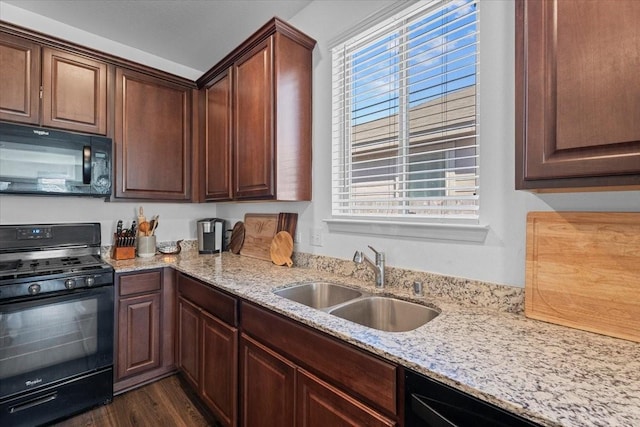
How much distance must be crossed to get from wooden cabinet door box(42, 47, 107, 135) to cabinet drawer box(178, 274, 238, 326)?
131 centimetres

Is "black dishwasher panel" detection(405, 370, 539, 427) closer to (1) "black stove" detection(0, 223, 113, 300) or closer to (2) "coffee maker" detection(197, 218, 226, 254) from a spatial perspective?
(1) "black stove" detection(0, 223, 113, 300)

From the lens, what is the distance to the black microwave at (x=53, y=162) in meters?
1.85

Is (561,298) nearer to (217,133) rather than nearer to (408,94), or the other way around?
(408,94)

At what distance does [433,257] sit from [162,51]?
2878 millimetres

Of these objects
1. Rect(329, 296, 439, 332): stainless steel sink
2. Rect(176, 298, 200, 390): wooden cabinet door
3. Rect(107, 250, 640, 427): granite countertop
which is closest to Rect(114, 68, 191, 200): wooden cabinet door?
Rect(176, 298, 200, 390): wooden cabinet door

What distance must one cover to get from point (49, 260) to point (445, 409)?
103 inches

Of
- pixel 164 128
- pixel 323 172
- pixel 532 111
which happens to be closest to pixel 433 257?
pixel 532 111

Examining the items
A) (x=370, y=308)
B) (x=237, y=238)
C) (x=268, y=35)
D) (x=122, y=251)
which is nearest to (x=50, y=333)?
(x=122, y=251)

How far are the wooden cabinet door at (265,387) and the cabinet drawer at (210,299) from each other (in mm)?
159

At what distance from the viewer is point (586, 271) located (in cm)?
102

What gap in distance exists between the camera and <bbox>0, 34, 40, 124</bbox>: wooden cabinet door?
189cm

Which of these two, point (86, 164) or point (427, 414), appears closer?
point (427, 414)

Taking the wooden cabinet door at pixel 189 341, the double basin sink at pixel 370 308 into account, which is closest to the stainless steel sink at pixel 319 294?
the double basin sink at pixel 370 308

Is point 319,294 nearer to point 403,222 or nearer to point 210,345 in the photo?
point 403,222
